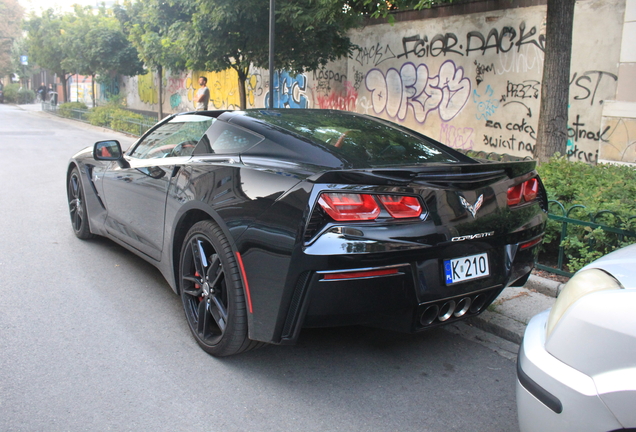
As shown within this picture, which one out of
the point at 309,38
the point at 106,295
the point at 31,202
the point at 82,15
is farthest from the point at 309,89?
the point at 82,15

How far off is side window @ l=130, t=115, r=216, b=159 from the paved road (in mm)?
Result: 1097

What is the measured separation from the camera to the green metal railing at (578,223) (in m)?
4.28

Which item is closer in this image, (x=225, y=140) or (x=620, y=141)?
(x=225, y=140)

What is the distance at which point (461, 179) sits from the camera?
117 inches

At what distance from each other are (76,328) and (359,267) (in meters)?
2.17

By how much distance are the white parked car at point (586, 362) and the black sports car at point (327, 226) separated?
0.82 meters

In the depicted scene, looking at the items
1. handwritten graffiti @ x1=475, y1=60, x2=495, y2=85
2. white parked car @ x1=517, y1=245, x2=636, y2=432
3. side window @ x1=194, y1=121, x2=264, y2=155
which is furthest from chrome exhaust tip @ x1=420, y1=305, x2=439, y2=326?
handwritten graffiti @ x1=475, y1=60, x2=495, y2=85

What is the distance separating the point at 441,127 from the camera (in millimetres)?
12883

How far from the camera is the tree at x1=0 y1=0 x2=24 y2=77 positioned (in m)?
68.6

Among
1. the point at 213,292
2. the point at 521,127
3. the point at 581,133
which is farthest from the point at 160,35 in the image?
the point at 213,292

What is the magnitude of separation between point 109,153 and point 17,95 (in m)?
56.6

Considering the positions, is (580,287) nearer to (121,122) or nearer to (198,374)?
(198,374)

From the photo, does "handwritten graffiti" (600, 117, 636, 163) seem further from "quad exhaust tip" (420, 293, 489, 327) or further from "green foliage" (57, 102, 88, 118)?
"green foliage" (57, 102, 88, 118)

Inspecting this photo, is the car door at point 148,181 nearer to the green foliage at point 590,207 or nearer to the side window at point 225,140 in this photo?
the side window at point 225,140
